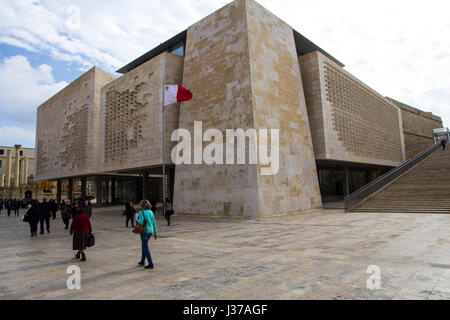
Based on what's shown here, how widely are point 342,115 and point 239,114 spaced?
11778 millimetres

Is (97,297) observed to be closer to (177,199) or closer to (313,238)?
(313,238)

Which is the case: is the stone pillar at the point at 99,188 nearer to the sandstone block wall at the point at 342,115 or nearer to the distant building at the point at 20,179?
the distant building at the point at 20,179

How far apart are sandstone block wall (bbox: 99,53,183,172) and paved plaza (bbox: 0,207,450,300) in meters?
13.3

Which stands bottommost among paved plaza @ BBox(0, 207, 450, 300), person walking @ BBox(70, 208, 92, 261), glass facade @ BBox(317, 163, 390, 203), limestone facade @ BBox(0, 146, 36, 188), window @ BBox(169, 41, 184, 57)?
paved plaza @ BBox(0, 207, 450, 300)

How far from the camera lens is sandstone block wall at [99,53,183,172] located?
838 inches

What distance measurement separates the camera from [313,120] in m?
21.9

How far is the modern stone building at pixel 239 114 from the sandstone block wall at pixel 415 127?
1152cm

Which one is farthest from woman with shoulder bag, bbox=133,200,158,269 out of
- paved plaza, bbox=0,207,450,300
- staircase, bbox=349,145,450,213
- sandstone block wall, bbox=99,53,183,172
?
staircase, bbox=349,145,450,213

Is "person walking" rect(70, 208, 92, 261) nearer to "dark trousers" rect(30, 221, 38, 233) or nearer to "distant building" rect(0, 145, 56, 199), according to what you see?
"dark trousers" rect(30, 221, 38, 233)

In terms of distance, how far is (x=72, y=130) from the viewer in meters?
32.2

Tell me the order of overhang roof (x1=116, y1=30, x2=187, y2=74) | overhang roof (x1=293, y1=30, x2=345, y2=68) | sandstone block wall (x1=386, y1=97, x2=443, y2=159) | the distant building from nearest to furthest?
overhang roof (x1=116, y1=30, x2=187, y2=74), overhang roof (x1=293, y1=30, x2=345, y2=68), sandstone block wall (x1=386, y1=97, x2=443, y2=159), the distant building
